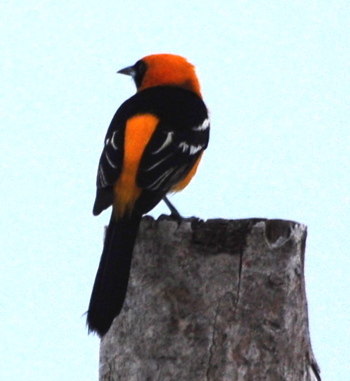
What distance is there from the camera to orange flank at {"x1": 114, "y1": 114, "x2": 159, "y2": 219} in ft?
15.2

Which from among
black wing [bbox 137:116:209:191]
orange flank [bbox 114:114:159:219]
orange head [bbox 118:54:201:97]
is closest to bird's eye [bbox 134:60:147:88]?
orange head [bbox 118:54:201:97]

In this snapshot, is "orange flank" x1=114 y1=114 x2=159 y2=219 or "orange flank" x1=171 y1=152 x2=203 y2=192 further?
"orange flank" x1=171 y1=152 x2=203 y2=192

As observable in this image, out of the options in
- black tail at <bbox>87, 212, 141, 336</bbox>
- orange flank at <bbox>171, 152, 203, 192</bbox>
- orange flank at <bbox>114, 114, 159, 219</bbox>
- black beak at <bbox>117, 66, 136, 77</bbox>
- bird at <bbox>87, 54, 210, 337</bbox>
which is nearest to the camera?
black tail at <bbox>87, 212, 141, 336</bbox>

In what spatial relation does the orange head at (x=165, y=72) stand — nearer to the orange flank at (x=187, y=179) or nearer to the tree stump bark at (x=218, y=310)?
the orange flank at (x=187, y=179)

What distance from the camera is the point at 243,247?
371 centimetres

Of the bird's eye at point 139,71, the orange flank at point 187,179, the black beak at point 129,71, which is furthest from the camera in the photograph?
the black beak at point 129,71

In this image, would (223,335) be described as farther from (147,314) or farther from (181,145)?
(181,145)

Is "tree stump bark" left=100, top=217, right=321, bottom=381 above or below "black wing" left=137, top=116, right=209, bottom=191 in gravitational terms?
below

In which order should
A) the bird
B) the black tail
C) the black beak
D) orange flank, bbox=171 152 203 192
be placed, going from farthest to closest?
the black beak → orange flank, bbox=171 152 203 192 → the bird → the black tail

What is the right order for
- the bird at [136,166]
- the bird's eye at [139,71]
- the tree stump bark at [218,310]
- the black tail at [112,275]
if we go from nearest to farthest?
1. the tree stump bark at [218,310]
2. the black tail at [112,275]
3. the bird at [136,166]
4. the bird's eye at [139,71]

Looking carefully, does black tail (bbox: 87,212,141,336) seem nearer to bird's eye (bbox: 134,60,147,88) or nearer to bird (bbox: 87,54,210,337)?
bird (bbox: 87,54,210,337)

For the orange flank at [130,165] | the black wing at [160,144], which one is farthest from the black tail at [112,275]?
the black wing at [160,144]

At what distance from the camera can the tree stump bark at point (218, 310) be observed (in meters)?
3.57

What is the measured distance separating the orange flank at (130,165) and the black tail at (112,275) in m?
0.13
